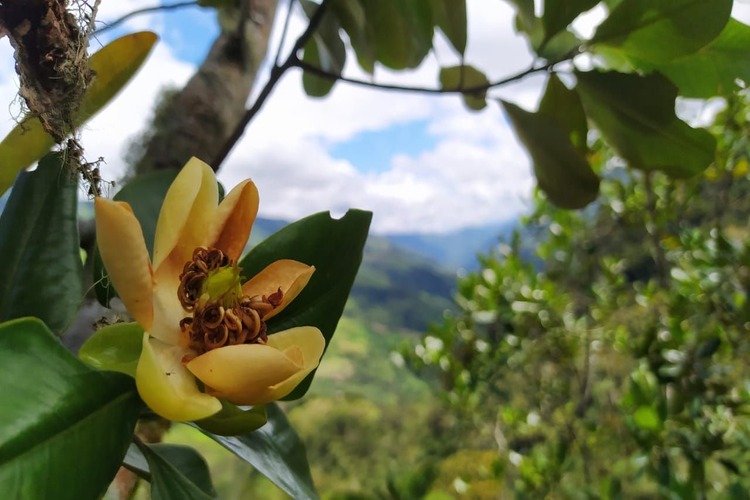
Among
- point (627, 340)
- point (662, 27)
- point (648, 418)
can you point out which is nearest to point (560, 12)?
point (662, 27)

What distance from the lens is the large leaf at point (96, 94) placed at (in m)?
0.32

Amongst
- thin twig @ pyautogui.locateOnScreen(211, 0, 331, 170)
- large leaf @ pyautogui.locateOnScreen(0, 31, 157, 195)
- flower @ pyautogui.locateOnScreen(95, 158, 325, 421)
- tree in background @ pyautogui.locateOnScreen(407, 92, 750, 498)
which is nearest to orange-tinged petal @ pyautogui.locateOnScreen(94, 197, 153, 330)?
flower @ pyautogui.locateOnScreen(95, 158, 325, 421)

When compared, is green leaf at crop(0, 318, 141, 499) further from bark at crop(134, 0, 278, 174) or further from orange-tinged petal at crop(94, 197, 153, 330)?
bark at crop(134, 0, 278, 174)

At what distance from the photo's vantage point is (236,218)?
0.29 meters

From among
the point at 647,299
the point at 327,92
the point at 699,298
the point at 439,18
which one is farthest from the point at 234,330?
the point at 647,299

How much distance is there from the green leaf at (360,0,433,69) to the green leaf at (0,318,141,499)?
36cm

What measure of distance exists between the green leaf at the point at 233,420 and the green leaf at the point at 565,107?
1.22ft

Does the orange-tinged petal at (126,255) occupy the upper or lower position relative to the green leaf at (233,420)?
upper

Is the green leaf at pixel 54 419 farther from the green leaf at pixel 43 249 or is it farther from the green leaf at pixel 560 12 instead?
the green leaf at pixel 560 12

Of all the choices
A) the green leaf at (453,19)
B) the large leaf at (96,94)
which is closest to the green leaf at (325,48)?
the green leaf at (453,19)

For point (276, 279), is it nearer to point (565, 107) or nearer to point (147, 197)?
point (147, 197)

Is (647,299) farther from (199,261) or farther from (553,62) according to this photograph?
(199,261)

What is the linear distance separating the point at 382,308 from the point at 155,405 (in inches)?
739

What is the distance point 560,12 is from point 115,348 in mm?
390
